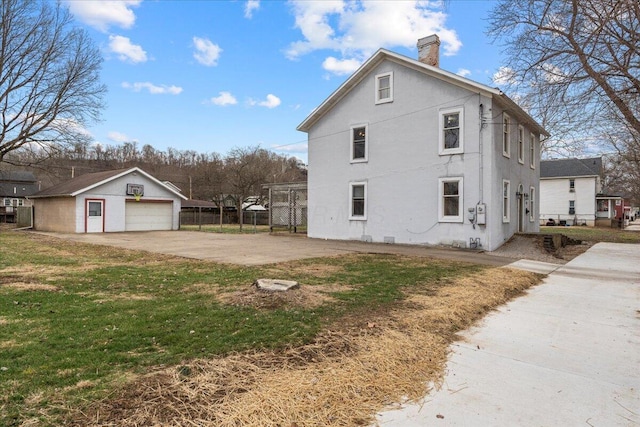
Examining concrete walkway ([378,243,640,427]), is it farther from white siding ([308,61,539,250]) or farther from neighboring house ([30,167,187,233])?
neighboring house ([30,167,187,233])

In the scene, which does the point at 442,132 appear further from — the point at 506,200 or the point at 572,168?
the point at 572,168

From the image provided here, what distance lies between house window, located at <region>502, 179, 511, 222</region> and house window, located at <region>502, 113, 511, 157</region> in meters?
1.15

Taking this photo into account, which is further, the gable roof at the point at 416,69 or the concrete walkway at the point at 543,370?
the gable roof at the point at 416,69

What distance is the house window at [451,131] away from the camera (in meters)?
13.9

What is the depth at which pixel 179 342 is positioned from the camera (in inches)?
148

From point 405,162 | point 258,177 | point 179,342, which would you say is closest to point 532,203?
point 405,162

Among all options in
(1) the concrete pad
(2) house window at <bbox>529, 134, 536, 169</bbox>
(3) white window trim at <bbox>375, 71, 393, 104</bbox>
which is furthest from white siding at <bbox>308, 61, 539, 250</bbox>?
(1) the concrete pad

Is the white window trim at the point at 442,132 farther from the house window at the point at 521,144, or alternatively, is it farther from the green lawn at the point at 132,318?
the green lawn at the point at 132,318

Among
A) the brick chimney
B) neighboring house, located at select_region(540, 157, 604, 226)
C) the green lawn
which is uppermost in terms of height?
the brick chimney

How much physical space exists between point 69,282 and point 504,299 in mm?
7783

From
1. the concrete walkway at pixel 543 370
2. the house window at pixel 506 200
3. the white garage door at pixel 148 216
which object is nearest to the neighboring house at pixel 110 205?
the white garage door at pixel 148 216

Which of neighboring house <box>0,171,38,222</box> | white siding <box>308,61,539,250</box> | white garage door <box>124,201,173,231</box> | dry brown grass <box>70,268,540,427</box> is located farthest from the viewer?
neighboring house <box>0,171,38,222</box>

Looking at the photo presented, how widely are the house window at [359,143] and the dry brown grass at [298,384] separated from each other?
12.6 m

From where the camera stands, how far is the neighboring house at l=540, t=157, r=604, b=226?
38.6 m
